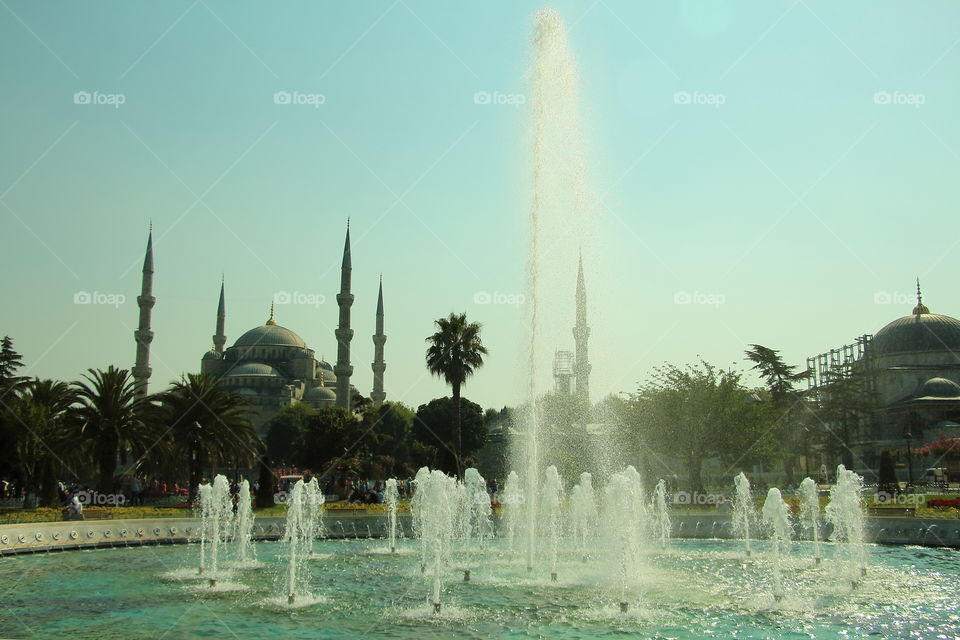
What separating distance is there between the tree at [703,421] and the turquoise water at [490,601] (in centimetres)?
1859

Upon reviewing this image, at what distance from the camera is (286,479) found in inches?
1913

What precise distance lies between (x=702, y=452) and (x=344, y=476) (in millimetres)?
15701

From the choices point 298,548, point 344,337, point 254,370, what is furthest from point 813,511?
point 254,370

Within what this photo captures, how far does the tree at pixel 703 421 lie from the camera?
3516 centimetres

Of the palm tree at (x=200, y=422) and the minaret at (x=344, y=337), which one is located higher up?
the minaret at (x=344, y=337)

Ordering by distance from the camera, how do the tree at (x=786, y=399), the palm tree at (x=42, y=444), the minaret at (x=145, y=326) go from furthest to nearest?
the minaret at (x=145, y=326) < the tree at (x=786, y=399) < the palm tree at (x=42, y=444)

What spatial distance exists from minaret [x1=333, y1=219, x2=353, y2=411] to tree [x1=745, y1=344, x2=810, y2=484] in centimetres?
3172

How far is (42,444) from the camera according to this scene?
1065 inches

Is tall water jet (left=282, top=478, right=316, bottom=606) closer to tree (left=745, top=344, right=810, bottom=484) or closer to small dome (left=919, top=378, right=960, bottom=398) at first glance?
tree (left=745, top=344, right=810, bottom=484)

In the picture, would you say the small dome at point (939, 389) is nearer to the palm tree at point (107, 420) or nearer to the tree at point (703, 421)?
the tree at point (703, 421)

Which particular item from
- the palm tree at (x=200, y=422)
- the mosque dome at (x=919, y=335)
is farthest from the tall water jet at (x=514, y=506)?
the mosque dome at (x=919, y=335)

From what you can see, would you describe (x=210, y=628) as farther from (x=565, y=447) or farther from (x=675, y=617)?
(x=565, y=447)

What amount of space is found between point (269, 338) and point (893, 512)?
84859 millimetres

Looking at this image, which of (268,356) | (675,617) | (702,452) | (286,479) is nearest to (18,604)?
(675,617)
